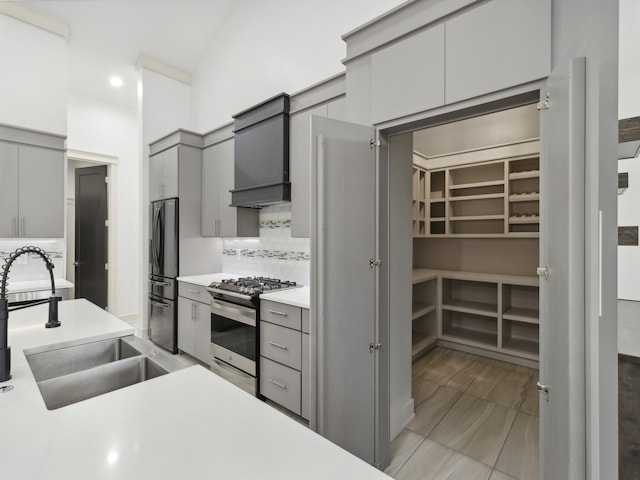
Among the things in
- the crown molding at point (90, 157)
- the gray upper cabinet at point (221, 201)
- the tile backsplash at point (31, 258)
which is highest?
the crown molding at point (90, 157)

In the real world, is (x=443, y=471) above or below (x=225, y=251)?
below

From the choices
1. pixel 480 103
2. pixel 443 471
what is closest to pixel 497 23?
pixel 480 103

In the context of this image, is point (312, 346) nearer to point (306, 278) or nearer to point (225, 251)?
point (306, 278)

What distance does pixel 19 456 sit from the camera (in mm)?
708

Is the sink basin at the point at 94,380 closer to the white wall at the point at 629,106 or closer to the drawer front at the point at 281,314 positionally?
the drawer front at the point at 281,314

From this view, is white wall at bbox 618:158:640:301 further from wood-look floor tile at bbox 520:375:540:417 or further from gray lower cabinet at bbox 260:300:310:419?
gray lower cabinet at bbox 260:300:310:419

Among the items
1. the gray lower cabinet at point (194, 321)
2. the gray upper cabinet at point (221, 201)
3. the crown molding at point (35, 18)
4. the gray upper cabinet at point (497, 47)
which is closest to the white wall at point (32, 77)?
the crown molding at point (35, 18)

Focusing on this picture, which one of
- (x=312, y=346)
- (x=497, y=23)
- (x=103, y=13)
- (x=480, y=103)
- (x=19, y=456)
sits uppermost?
(x=103, y=13)

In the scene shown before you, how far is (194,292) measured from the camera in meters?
3.53

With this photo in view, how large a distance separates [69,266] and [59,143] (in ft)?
9.08

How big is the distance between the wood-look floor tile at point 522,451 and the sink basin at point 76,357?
2.27m

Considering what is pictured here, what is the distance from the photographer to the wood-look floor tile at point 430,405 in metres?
2.42

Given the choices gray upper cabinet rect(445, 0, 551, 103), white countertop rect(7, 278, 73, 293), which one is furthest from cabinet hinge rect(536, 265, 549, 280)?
white countertop rect(7, 278, 73, 293)

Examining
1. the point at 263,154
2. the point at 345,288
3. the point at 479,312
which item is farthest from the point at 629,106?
the point at 479,312
